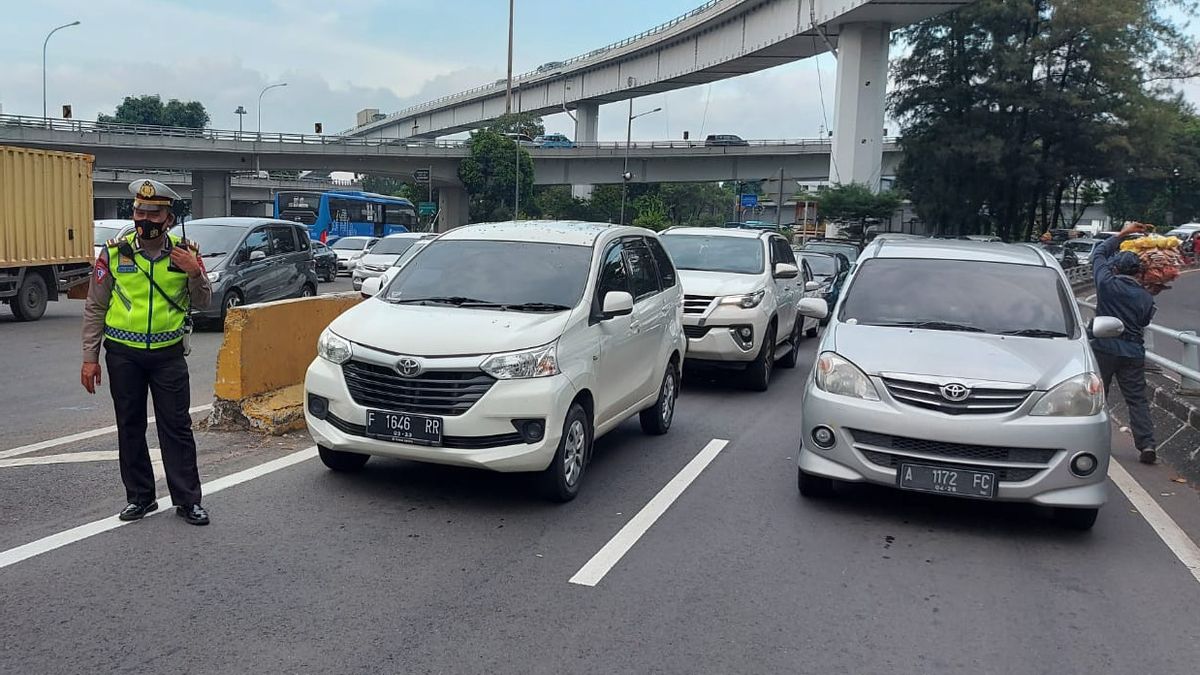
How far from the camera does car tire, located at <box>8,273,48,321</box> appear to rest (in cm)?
1530

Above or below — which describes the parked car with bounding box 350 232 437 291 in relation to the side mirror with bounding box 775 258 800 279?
below

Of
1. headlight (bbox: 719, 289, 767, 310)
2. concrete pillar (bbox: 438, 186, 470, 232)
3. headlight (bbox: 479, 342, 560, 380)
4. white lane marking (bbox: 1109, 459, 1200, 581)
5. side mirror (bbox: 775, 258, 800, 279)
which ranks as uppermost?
concrete pillar (bbox: 438, 186, 470, 232)

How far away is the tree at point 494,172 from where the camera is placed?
6022 centimetres

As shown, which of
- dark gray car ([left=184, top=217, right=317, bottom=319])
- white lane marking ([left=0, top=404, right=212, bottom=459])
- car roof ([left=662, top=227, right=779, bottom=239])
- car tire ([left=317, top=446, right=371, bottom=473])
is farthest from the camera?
dark gray car ([left=184, top=217, right=317, bottom=319])

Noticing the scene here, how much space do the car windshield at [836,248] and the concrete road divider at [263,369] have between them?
49.9 ft

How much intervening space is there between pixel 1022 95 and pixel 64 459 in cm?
4012

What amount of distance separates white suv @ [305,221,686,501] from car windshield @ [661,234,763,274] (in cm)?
438

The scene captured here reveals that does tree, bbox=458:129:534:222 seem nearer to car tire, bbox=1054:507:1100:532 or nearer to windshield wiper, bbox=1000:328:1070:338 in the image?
windshield wiper, bbox=1000:328:1070:338

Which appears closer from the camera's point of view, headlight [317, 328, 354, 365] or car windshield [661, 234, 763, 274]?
headlight [317, 328, 354, 365]

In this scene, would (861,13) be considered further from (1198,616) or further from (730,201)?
(730,201)

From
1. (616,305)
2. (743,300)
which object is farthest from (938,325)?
(743,300)

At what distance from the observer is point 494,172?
198ft

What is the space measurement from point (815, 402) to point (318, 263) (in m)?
25.4

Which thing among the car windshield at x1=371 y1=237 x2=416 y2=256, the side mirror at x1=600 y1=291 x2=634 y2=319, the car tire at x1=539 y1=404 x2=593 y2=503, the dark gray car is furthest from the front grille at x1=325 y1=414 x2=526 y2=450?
the car windshield at x1=371 y1=237 x2=416 y2=256
